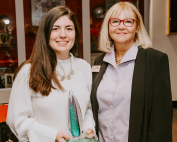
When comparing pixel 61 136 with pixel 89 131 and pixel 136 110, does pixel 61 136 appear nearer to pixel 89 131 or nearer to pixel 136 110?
pixel 89 131

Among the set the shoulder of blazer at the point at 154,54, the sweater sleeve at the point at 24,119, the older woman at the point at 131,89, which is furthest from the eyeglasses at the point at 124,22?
the sweater sleeve at the point at 24,119

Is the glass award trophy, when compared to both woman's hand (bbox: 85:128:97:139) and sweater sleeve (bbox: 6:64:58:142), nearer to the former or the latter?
woman's hand (bbox: 85:128:97:139)

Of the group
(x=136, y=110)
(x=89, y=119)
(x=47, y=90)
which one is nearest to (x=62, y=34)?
(x=47, y=90)

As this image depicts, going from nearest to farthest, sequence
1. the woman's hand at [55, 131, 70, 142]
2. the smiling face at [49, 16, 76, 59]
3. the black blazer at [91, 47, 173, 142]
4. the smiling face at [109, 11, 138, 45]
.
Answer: the woman's hand at [55, 131, 70, 142]
the smiling face at [49, 16, 76, 59]
the black blazer at [91, 47, 173, 142]
the smiling face at [109, 11, 138, 45]

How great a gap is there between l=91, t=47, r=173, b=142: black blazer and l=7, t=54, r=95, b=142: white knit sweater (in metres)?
0.36

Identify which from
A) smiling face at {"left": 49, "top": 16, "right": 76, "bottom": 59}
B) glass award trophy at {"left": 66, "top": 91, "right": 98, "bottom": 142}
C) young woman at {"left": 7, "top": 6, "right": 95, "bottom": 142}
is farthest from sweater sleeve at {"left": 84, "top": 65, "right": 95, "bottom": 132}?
smiling face at {"left": 49, "top": 16, "right": 76, "bottom": 59}

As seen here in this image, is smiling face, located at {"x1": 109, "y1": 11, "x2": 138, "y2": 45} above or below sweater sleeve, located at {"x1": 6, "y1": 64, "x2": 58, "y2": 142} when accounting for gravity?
above

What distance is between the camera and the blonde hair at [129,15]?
1643 millimetres

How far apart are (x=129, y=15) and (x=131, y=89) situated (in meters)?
0.62

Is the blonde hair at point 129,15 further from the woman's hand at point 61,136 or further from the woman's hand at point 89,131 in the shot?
the woman's hand at point 61,136

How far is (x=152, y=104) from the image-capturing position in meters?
1.51

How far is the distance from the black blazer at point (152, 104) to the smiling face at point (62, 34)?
597mm

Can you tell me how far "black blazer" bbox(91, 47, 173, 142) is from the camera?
1486 millimetres

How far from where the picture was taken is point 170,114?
1519mm
